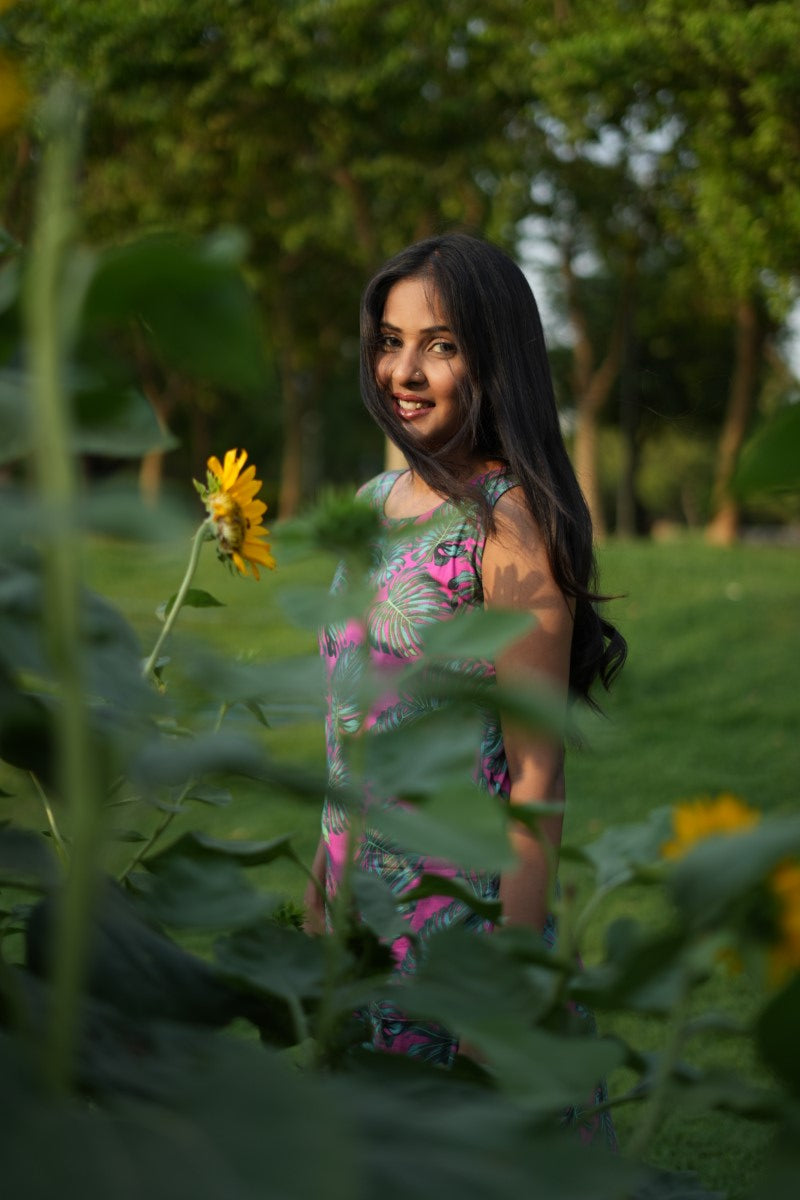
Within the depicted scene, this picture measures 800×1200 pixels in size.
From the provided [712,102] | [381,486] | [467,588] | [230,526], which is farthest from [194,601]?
[712,102]

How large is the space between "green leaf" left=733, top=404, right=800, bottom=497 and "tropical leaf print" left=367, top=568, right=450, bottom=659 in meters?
1.02

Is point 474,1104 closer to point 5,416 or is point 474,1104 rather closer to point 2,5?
point 5,416

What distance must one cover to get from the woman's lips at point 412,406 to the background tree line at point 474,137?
6789 millimetres

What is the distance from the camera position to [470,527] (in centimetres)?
158

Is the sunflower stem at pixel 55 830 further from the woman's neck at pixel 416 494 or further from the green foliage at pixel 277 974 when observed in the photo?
the woman's neck at pixel 416 494

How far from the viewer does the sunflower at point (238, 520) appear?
37.9 inches

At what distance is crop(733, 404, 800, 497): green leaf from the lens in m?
0.48

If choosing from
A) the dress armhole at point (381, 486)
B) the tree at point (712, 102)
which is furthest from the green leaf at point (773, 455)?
the tree at point (712, 102)

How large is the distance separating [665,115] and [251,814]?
8.72 m

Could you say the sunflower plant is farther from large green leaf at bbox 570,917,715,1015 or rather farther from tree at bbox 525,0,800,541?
tree at bbox 525,0,800,541

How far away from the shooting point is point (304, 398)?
76.4 ft

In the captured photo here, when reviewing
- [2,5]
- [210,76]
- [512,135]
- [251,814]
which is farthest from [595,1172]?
[512,135]

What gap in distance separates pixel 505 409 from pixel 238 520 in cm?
78

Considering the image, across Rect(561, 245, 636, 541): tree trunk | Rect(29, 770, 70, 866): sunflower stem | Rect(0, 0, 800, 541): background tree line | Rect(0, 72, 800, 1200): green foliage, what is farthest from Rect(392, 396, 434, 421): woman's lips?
Rect(561, 245, 636, 541): tree trunk
